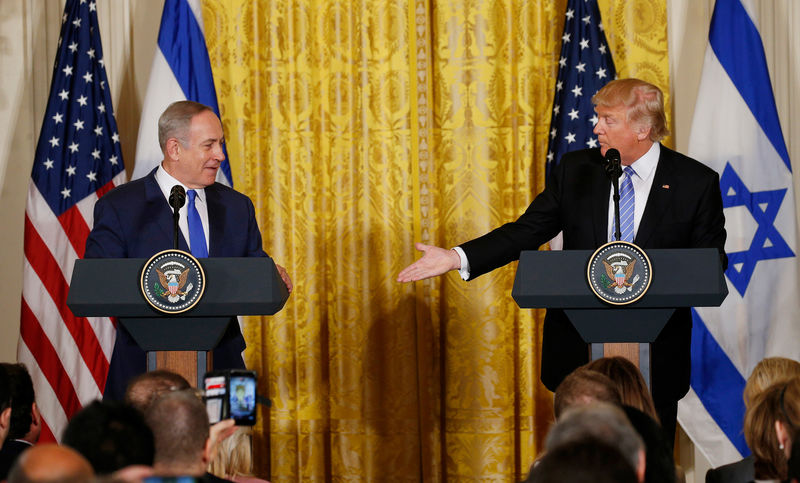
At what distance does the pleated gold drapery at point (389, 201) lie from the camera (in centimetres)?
617

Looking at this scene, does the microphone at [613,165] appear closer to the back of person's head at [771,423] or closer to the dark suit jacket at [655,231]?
the dark suit jacket at [655,231]

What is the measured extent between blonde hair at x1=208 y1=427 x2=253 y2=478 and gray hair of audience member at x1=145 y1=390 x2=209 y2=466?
83cm

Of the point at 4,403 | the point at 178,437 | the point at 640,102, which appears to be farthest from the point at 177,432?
the point at 640,102

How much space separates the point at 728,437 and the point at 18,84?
461 centimetres

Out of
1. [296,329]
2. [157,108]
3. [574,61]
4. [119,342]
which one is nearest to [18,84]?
[157,108]

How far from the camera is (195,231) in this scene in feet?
13.7

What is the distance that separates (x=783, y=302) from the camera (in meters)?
5.52

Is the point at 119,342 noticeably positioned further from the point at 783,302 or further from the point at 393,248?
the point at 783,302

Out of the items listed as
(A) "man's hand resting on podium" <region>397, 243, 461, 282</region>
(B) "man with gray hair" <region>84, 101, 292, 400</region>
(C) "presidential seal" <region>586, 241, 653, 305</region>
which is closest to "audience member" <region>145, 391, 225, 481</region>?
(C) "presidential seal" <region>586, 241, 653, 305</region>

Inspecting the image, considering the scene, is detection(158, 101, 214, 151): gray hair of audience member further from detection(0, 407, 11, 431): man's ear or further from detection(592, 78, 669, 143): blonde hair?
detection(592, 78, 669, 143): blonde hair

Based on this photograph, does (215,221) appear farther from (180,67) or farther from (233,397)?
(180,67)

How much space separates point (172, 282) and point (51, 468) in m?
1.81

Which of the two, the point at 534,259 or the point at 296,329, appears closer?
the point at 534,259

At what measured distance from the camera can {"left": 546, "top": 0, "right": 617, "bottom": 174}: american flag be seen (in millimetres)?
5805
